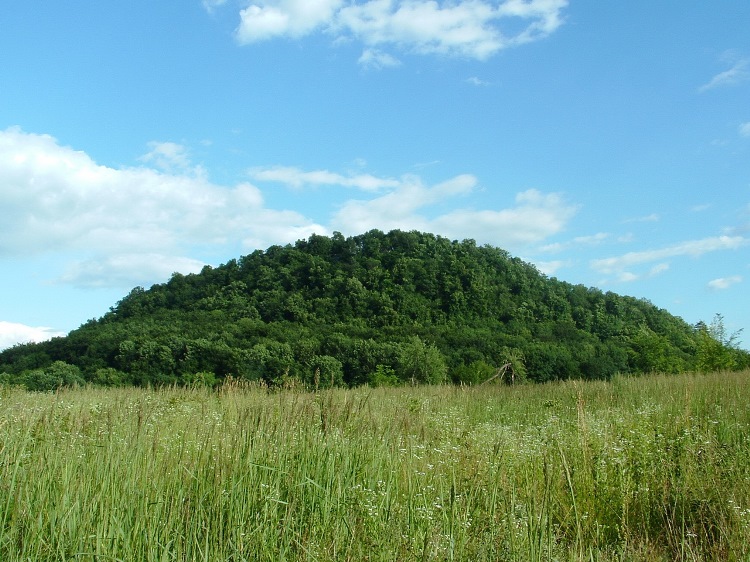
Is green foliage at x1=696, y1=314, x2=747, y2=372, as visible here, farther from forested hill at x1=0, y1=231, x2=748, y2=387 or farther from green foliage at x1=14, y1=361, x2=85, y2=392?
green foliage at x1=14, y1=361, x2=85, y2=392

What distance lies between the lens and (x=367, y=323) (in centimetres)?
4784

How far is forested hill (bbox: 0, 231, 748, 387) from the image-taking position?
34.7 m

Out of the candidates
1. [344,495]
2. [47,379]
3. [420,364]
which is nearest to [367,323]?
[420,364]

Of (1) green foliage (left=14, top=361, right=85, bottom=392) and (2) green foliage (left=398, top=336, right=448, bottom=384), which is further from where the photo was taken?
(2) green foliage (left=398, top=336, right=448, bottom=384)

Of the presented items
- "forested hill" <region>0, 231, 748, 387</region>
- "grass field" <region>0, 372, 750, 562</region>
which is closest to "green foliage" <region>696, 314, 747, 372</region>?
"forested hill" <region>0, 231, 748, 387</region>

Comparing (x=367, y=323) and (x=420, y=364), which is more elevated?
(x=367, y=323)

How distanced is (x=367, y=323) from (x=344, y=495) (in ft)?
145

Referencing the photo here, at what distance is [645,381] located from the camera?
12414mm

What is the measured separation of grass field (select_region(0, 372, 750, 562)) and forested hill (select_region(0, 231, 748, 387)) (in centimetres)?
2332

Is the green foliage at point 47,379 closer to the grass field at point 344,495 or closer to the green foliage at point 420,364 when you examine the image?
the green foliage at point 420,364

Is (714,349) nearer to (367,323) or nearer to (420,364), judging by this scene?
(420,364)

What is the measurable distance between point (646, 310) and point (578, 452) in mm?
51450

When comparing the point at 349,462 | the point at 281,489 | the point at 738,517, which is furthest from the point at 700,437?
the point at 281,489

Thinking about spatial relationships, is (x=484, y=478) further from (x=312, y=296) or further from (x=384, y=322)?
(x=312, y=296)
